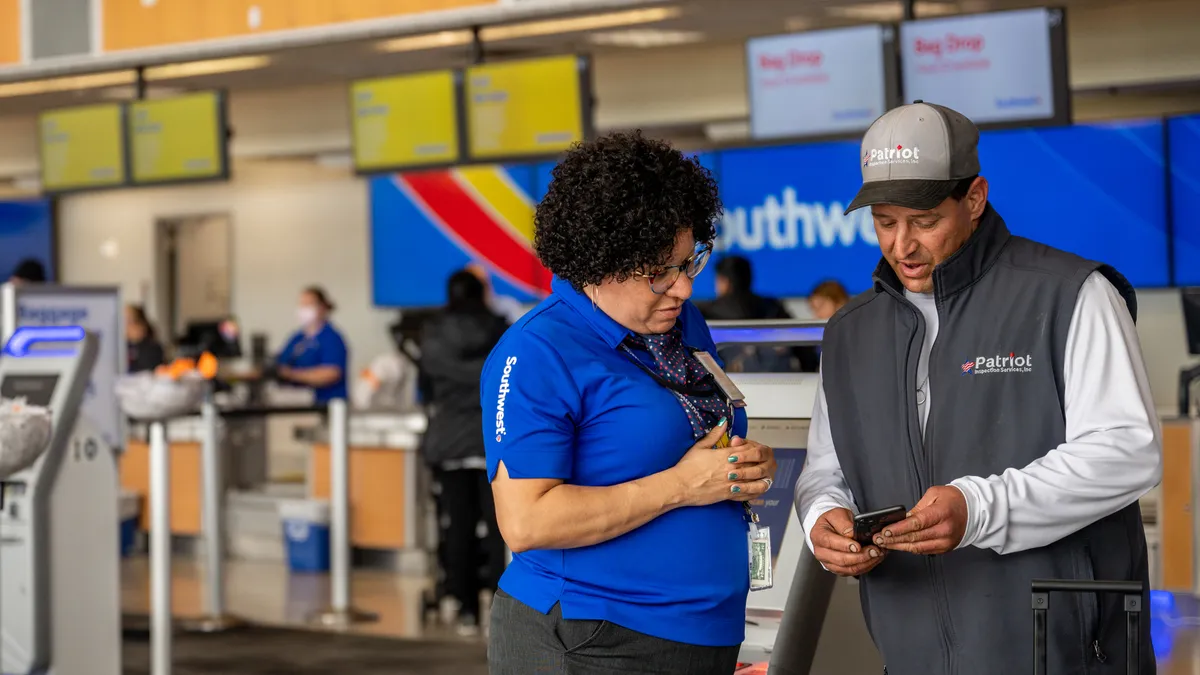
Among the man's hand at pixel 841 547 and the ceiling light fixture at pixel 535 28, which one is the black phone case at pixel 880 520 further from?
the ceiling light fixture at pixel 535 28

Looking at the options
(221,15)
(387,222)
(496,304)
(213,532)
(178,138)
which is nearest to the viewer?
(213,532)

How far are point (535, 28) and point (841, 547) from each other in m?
5.68

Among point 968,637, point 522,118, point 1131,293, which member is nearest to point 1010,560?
point 968,637

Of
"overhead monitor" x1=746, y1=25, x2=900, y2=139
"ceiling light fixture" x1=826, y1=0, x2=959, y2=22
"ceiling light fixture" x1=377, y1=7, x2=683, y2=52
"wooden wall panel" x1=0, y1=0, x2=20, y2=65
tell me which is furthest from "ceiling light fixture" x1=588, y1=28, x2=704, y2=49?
"wooden wall panel" x1=0, y1=0, x2=20, y2=65

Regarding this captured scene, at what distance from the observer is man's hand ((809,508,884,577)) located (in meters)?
1.84

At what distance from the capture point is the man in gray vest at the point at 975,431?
1.79 m

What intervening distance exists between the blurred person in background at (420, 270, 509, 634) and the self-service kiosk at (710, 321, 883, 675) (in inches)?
126

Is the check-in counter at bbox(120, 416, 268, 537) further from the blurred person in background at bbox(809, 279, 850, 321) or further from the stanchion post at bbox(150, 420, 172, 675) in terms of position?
the blurred person in background at bbox(809, 279, 850, 321)

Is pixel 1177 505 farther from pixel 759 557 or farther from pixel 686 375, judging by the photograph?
pixel 686 375

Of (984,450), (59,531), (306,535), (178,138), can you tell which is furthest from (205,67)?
(984,450)

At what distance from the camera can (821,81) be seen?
632cm

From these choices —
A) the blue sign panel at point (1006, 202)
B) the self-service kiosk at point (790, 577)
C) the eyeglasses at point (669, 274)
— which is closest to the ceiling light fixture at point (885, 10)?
the blue sign panel at point (1006, 202)

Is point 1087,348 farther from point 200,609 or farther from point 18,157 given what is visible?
point 18,157

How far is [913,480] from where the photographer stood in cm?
192
